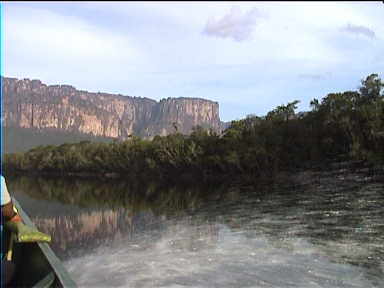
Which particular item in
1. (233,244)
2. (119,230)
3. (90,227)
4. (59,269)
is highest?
(59,269)

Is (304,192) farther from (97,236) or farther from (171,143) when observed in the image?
(171,143)

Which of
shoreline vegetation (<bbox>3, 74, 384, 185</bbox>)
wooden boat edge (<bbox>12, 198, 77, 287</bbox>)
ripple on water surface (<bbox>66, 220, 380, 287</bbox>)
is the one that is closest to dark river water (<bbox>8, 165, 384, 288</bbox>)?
ripple on water surface (<bbox>66, 220, 380, 287</bbox>)

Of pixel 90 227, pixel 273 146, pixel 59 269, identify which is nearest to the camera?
pixel 59 269

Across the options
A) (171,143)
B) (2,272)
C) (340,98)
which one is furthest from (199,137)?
(2,272)

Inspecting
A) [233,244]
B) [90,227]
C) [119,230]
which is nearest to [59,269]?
[233,244]

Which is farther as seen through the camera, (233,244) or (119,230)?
(119,230)

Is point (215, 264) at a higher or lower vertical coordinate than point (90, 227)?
higher

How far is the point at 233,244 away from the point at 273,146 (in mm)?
38204

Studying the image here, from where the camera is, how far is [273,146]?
5097cm

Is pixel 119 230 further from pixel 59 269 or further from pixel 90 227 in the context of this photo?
pixel 59 269

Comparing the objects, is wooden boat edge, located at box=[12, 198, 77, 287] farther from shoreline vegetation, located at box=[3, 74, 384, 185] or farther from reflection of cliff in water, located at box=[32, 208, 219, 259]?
shoreline vegetation, located at box=[3, 74, 384, 185]

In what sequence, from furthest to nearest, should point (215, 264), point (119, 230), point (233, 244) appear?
1. point (119, 230)
2. point (233, 244)
3. point (215, 264)

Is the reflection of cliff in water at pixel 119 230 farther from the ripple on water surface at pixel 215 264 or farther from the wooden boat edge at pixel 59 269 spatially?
the wooden boat edge at pixel 59 269

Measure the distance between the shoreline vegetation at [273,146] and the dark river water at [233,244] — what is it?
1658 centimetres
